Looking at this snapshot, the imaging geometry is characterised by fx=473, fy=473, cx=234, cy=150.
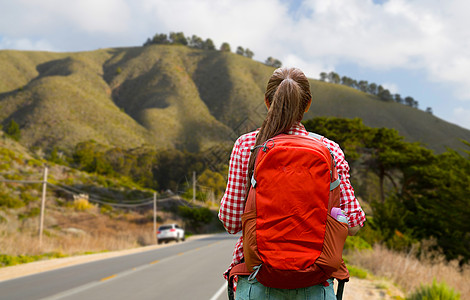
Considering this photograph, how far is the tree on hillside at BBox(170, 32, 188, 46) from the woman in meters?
156

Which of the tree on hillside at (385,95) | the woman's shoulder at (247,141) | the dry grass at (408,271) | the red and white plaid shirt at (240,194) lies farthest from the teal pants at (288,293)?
the tree on hillside at (385,95)

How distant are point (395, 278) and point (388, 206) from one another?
7872mm

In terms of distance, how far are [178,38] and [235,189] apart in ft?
528

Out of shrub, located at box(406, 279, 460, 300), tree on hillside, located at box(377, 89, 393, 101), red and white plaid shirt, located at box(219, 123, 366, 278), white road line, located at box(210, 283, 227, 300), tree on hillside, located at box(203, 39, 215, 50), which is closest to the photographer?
red and white plaid shirt, located at box(219, 123, 366, 278)

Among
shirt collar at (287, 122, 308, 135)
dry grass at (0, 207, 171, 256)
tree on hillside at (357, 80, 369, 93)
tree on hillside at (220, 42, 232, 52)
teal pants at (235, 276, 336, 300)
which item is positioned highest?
tree on hillside at (220, 42, 232, 52)

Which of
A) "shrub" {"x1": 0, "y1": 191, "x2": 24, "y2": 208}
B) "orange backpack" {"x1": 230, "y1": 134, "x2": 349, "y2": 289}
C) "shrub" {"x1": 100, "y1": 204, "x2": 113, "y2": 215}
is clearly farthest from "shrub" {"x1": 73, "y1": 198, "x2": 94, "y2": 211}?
"orange backpack" {"x1": 230, "y1": 134, "x2": 349, "y2": 289}

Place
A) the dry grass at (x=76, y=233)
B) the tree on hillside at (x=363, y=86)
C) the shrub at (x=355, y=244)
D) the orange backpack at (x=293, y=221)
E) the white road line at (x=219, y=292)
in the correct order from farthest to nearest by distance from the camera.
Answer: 1. the tree on hillside at (x=363, y=86)
2. the dry grass at (x=76, y=233)
3. the shrub at (x=355, y=244)
4. the white road line at (x=219, y=292)
5. the orange backpack at (x=293, y=221)

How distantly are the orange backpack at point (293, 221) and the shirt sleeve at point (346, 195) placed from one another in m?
0.16

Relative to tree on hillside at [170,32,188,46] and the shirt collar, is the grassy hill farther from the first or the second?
the shirt collar

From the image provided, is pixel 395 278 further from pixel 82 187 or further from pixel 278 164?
pixel 82 187

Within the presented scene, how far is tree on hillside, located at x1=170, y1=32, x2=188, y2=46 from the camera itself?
156250mm

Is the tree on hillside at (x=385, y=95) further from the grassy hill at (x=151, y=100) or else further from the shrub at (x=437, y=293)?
the shrub at (x=437, y=293)

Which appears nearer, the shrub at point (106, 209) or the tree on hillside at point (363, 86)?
the shrub at point (106, 209)

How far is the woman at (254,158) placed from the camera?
2158 millimetres
